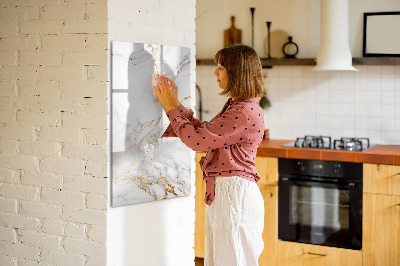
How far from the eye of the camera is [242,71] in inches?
103

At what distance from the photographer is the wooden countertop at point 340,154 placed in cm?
377

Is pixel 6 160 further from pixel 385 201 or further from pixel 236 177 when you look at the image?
pixel 385 201

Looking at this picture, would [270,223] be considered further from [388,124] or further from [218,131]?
[218,131]

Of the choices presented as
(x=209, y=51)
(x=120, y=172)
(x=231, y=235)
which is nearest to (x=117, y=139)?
(x=120, y=172)

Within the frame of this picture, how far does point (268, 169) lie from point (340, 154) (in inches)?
21.1

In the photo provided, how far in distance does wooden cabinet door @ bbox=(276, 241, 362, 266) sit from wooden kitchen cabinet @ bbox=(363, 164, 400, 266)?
11 centimetres

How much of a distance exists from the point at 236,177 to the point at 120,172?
0.57m

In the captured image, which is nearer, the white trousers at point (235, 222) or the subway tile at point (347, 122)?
the white trousers at point (235, 222)

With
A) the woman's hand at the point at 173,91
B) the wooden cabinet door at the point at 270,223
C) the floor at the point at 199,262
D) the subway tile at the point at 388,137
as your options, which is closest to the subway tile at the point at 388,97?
the subway tile at the point at 388,137

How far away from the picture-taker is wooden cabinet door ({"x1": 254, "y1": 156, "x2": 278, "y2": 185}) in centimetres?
413

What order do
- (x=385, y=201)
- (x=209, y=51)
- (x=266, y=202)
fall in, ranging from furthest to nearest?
(x=209, y=51)
(x=266, y=202)
(x=385, y=201)

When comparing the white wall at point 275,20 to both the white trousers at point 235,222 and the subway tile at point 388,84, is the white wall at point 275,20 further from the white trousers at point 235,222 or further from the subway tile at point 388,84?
the white trousers at point 235,222

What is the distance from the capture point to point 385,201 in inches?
149

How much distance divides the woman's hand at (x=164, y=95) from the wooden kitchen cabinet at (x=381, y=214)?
166 cm
